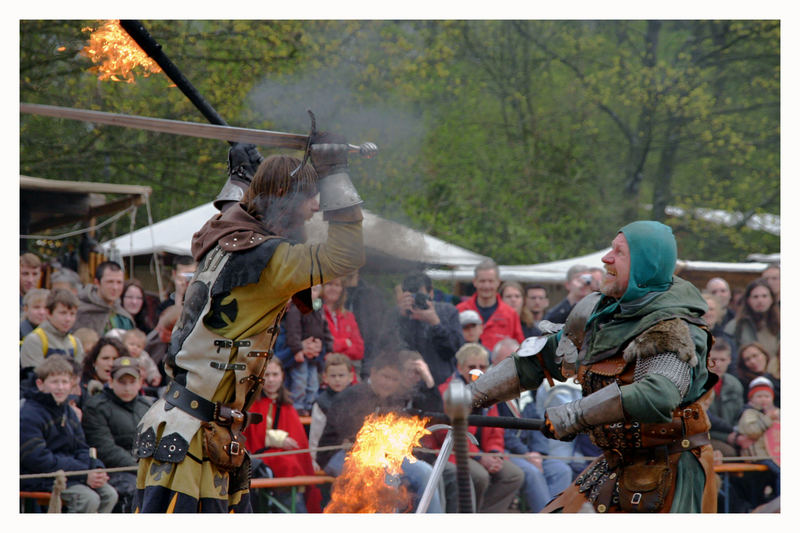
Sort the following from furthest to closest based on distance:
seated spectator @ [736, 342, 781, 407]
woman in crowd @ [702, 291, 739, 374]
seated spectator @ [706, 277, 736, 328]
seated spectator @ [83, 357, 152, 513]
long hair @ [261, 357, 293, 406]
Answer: seated spectator @ [706, 277, 736, 328] → woman in crowd @ [702, 291, 739, 374] → seated spectator @ [736, 342, 781, 407] → long hair @ [261, 357, 293, 406] → seated spectator @ [83, 357, 152, 513]

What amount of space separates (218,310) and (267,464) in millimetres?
2550

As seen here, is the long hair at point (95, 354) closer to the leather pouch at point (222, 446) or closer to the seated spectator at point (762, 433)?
the leather pouch at point (222, 446)

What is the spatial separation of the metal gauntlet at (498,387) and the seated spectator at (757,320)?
4.97m

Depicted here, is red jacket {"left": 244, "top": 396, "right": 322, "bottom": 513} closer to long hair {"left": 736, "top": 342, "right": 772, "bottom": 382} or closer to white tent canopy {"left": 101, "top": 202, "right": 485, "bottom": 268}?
white tent canopy {"left": 101, "top": 202, "right": 485, "bottom": 268}

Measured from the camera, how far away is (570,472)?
242 inches

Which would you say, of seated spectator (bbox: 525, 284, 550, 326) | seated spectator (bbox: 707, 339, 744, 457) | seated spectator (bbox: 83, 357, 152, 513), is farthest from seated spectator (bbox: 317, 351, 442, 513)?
seated spectator (bbox: 525, 284, 550, 326)

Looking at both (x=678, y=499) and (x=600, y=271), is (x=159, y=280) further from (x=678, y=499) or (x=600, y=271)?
(x=678, y=499)

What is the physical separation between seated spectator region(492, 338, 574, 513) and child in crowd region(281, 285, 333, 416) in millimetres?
1271

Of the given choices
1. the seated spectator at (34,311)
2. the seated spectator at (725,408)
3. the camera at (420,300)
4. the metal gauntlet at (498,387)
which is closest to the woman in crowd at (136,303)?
the seated spectator at (34,311)

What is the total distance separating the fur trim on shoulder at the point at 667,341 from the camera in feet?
10.00

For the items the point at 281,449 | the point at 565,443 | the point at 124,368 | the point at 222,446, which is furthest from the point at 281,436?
the point at 222,446

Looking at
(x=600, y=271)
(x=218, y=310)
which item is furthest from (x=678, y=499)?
(x=600, y=271)

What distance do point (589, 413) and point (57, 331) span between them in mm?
4397

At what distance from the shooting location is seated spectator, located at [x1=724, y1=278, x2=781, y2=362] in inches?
315
